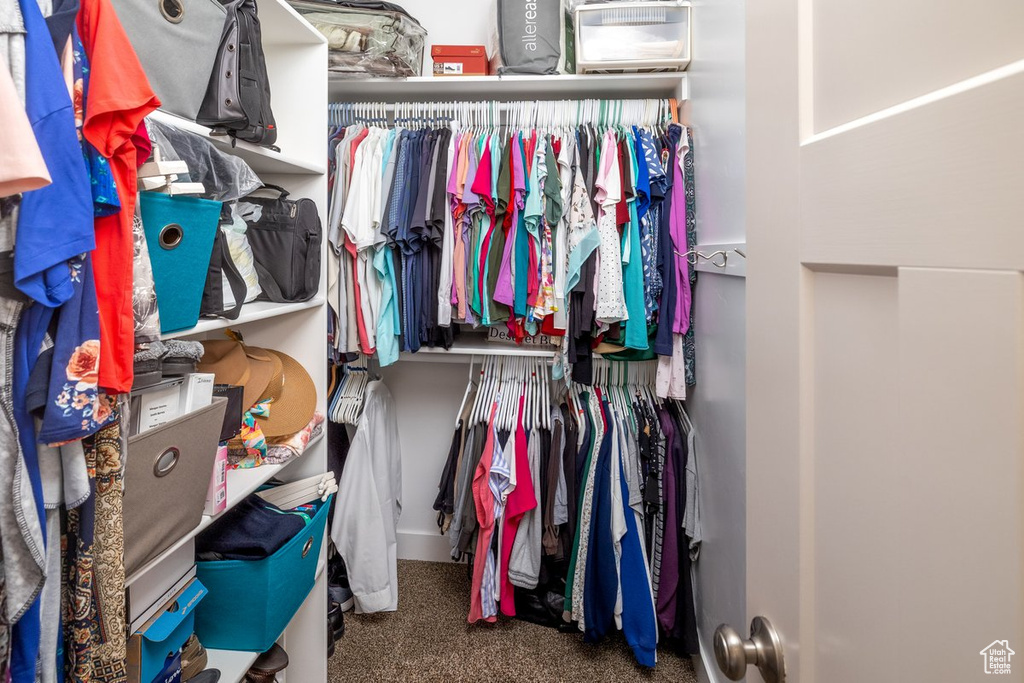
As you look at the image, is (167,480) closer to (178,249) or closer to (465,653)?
(178,249)

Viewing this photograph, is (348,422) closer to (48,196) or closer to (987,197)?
(48,196)

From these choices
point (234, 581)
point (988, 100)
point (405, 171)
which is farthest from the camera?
point (405, 171)

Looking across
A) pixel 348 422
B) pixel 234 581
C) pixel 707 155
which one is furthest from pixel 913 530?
pixel 348 422

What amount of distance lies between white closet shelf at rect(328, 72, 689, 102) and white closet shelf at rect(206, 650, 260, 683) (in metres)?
1.83

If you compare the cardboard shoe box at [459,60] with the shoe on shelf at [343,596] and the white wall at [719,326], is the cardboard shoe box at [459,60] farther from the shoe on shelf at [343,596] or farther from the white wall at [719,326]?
the shoe on shelf at [343,596]

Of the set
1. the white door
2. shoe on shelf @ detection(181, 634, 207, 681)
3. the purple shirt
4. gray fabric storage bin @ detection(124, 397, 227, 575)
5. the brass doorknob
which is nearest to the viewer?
the white door

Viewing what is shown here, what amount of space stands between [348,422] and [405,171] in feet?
3.08

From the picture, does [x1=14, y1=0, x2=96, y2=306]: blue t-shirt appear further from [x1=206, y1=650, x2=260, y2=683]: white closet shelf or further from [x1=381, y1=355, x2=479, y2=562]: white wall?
[x1=381, y1=355, x2=479, y2=562]: white wall

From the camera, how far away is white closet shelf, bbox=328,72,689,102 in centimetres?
200

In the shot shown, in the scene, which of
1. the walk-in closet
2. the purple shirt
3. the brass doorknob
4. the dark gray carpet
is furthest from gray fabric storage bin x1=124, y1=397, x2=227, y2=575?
the purple shirt

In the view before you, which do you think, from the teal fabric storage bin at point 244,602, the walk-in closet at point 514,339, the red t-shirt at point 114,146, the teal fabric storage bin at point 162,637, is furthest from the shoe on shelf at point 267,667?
the red t-shirt at point 114,146

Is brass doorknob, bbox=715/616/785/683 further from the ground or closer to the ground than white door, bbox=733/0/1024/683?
closer to the ground

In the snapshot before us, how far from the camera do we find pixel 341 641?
2037 mm

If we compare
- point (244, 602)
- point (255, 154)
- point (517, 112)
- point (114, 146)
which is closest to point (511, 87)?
point (517, 112)
